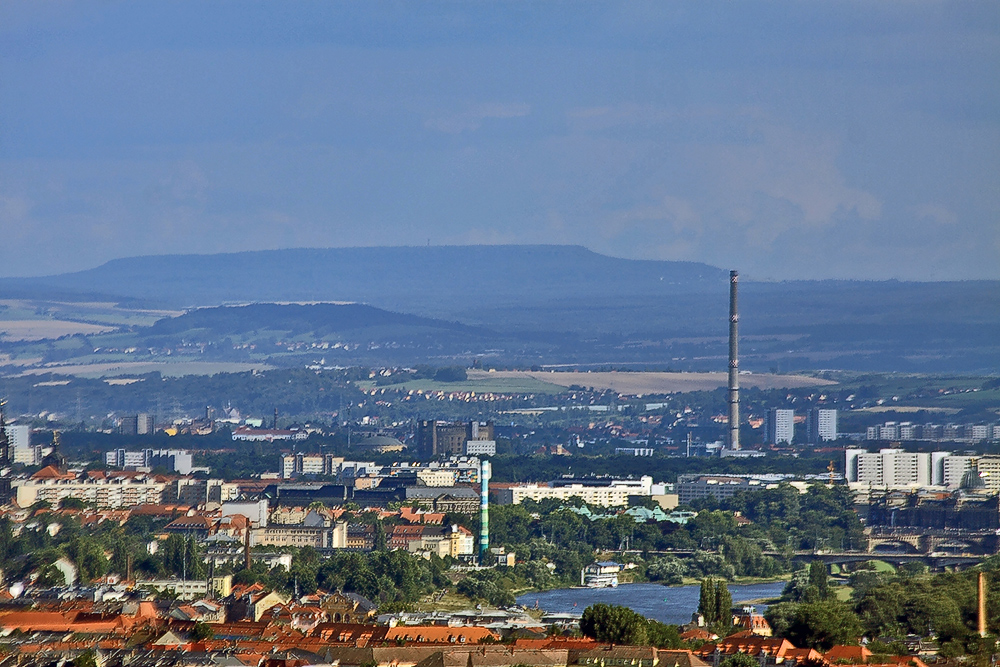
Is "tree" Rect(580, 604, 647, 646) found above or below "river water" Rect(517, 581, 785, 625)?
above

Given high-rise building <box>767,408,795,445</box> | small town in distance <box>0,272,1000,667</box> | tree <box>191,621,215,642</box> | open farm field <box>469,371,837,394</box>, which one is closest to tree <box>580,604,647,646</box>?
small town in distance <box>0,272,1000,667</box>

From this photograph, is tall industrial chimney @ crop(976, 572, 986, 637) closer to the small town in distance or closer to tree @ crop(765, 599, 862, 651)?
the small town in distance

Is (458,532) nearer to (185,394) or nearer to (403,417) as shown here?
(403,417)

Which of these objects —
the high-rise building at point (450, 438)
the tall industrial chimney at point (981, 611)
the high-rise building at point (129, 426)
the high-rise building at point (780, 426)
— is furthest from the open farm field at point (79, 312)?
the tall industrial chimney at point (981, 611)

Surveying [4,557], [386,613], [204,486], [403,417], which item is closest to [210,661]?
[386,613]

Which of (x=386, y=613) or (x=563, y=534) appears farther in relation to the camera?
(x=563, y=534)
